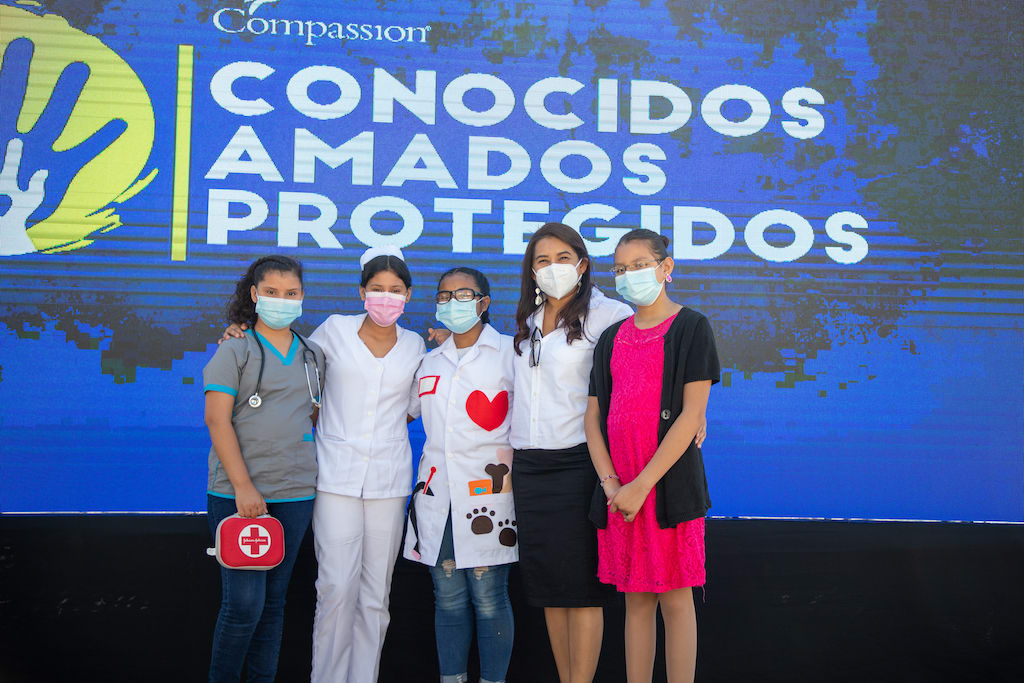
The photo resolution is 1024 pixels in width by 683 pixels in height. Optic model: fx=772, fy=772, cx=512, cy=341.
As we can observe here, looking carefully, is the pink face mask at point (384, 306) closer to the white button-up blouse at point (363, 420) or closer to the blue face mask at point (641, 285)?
the white button-up blouse at point (363, 420)

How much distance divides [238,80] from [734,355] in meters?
2.50

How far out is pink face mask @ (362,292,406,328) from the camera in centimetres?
275

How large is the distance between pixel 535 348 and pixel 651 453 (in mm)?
529

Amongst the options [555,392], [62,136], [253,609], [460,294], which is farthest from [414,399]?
[62,136]

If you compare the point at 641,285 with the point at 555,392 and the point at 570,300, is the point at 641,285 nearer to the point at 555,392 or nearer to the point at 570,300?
the point at 570,300

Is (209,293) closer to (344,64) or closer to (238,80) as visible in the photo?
(238,80)

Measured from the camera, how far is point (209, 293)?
3328mm

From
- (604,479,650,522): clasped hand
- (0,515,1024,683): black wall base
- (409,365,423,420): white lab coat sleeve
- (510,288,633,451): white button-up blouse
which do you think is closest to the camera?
(604,479,650,522): clasped hand

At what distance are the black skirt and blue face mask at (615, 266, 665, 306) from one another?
519 millimetres

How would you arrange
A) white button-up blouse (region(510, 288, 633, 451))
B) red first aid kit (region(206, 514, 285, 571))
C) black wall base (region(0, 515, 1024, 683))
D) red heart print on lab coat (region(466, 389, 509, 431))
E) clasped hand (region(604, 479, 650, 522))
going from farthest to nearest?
black wall base (region(0, 515, 1024, 683))
red heart print on lab coat (region(466, 389, 509, 431))
white button-up blouse (region(510, 288, 633, 451))
red first aid kit (region(206, 514, 285, 571))
clasped hand (region(604, 479, 650, 522))

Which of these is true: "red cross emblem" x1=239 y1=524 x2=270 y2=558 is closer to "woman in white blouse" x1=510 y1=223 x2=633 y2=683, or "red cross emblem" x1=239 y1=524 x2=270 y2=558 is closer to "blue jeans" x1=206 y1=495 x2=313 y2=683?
"blue jeans" x1=206 y1=495 x2=313 y2=683

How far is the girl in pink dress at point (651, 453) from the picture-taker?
91.7 inches

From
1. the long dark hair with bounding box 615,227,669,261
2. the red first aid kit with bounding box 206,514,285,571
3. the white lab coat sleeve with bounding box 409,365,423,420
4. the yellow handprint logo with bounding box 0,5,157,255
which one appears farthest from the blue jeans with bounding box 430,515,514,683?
the yellow handprint logo with bounding box 0,5,157,255

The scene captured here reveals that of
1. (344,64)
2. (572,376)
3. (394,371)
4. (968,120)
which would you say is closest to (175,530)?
(394,371)
